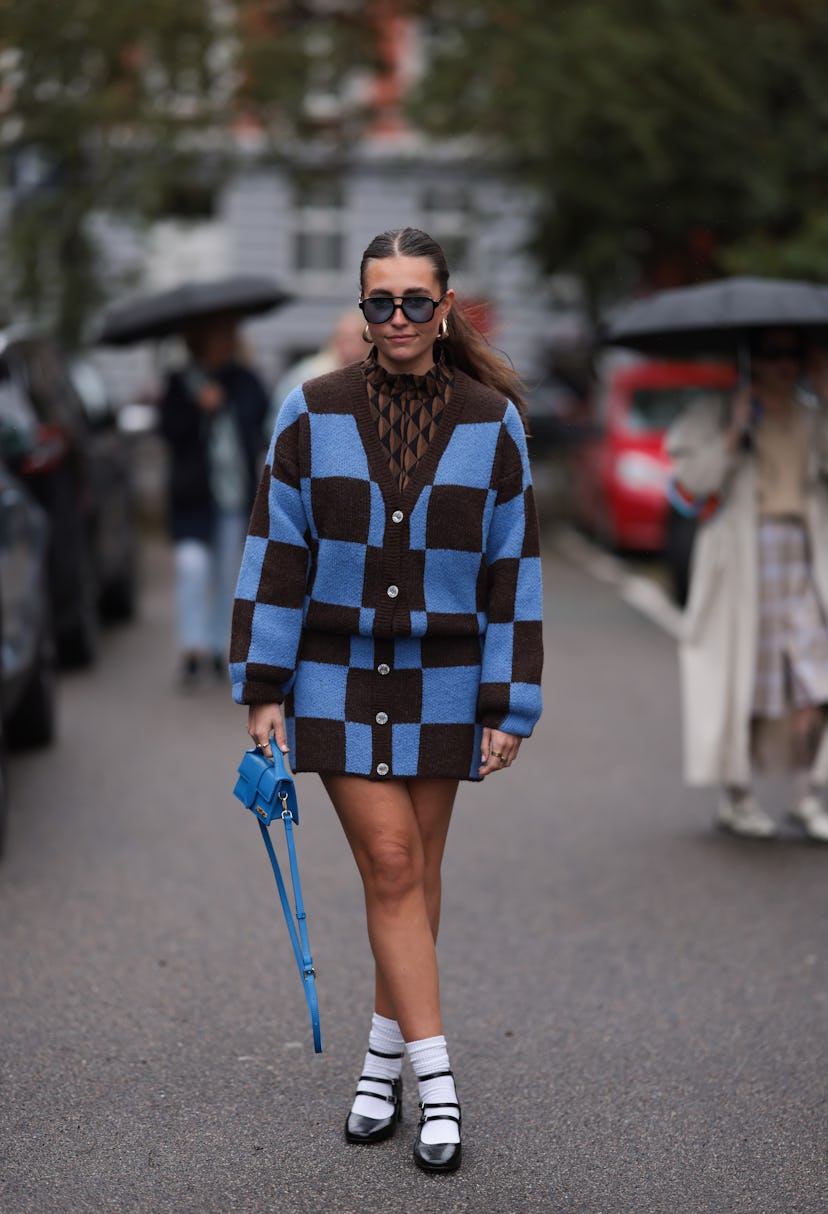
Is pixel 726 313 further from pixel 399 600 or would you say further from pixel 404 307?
pixel 399 600

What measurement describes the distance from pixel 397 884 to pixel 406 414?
0.95 metres

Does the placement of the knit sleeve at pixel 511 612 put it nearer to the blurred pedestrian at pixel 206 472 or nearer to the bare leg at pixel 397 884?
the bare leg at pixel 397 884

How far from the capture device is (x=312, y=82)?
21453mm

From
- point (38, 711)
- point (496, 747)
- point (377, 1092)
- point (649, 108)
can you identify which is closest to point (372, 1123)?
point (377, 1092)

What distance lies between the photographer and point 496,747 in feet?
13.2

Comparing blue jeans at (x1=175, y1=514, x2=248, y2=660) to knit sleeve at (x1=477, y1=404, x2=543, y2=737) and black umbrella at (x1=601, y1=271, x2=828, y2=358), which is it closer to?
black umbrella at (x1=601, y1=271, x2=828, y2=358)

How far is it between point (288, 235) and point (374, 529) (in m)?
34.4

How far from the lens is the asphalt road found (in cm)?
397

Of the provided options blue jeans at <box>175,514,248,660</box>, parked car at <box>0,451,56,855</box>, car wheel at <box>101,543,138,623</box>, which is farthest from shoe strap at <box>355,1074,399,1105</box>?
car wheel at <box>101,543,138,623</box>

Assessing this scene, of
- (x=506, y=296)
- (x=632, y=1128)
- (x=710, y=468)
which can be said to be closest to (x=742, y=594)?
(x=710, y=468)

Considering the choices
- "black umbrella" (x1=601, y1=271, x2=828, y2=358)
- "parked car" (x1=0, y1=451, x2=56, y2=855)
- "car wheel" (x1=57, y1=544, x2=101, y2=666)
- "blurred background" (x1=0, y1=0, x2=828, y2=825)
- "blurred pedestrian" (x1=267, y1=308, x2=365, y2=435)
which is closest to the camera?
"black umbrella" (x1=601, y1=271, x2=828, y2=358)

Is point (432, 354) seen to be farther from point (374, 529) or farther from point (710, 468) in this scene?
point (710, 468)

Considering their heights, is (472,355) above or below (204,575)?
above

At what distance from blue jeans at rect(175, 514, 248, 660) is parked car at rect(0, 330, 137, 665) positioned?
2.25ft
